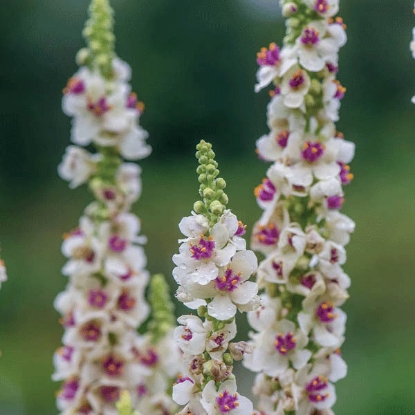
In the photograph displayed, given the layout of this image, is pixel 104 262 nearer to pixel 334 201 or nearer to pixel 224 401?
pixel 334 201

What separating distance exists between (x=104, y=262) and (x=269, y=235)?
1.84ft

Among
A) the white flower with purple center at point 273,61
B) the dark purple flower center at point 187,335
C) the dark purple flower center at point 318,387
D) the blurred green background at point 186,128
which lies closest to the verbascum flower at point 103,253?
the white flower with purple center at point 273,61

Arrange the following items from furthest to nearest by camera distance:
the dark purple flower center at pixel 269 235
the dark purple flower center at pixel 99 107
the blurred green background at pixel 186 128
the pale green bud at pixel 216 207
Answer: the blurred green background at pixel 186 128, the dark purple flower center at pixel 99 107, the dark purple flower center at pixel 269 235, the pale green bud at pixel 216 207

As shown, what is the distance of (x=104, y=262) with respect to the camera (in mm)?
2428

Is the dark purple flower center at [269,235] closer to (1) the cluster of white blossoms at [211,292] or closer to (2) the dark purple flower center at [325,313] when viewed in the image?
(2) the dark purple flower center at [325,313]

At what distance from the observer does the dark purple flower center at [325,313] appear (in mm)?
2041

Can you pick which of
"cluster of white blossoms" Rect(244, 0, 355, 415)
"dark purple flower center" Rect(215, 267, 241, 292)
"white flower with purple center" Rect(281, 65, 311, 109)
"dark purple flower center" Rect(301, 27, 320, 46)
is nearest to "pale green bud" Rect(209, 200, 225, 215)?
"dark purple flower center" Rect(215, 267, 241, 292)

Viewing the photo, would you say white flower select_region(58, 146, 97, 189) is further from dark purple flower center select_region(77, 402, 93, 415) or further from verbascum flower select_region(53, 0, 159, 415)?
dark purple flower center select_region(77, 402, 93, 415)

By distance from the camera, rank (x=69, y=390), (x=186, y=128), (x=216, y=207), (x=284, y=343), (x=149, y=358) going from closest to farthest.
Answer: (x=216, y=207) → (x=284, y=343) → (x=69, y=390) → (x=149, y=358) → (x=186, y=128)

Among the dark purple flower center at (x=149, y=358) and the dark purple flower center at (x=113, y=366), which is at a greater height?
the dark purple flower center at (x=149, y=358)

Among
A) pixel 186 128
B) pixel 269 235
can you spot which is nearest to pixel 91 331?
pixel 269 235

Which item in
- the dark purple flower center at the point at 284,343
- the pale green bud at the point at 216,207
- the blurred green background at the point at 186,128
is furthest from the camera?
the blurred green background at the point at 186,128

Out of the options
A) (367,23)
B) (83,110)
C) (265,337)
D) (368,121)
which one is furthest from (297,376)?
(367,23)

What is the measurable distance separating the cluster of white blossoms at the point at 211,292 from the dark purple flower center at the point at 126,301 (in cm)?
99
